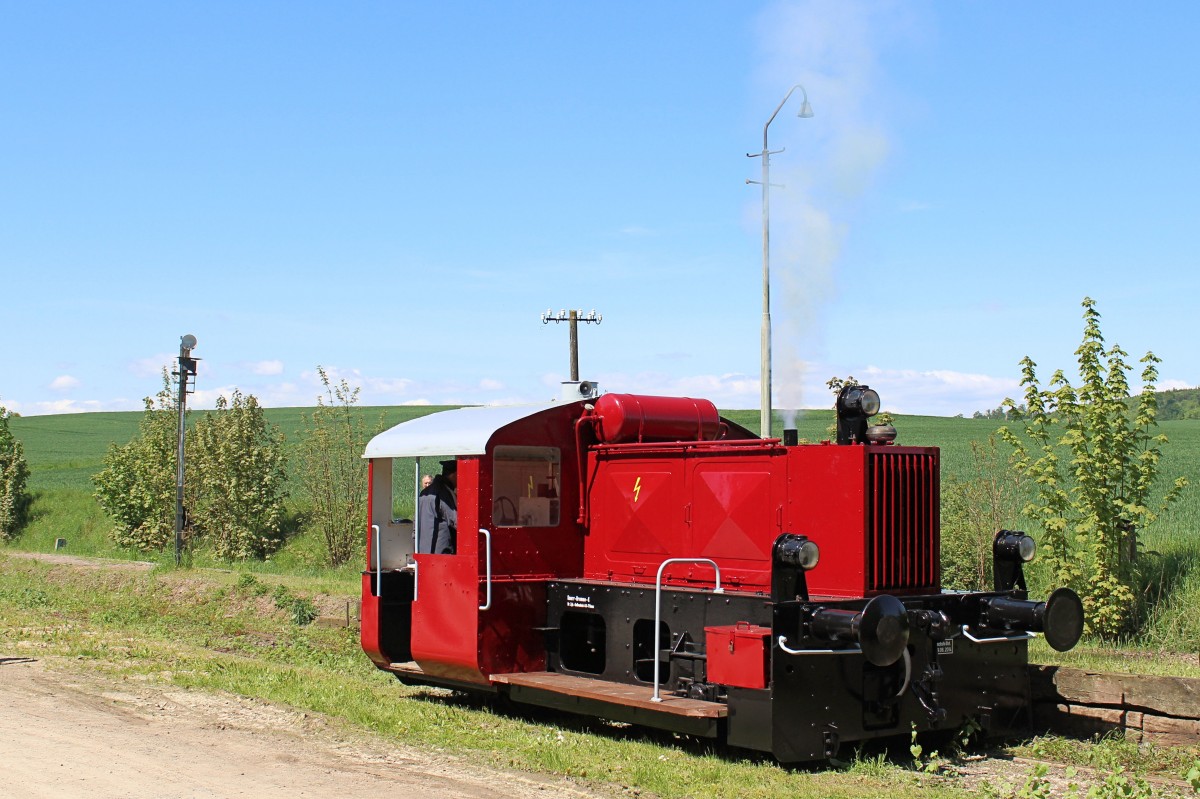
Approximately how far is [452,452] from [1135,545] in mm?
7946

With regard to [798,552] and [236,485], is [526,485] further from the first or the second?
[236,485]

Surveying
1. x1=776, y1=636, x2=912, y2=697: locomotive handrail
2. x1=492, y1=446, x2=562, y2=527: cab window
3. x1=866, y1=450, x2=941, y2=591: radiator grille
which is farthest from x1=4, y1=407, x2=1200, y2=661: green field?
x1=776, y1=636, x2=912, y2=697: locomotive handrail

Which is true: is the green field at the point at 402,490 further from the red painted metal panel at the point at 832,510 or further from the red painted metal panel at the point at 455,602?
the red painted metal panel at the point at 832,510

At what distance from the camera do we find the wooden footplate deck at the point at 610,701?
27.8ft

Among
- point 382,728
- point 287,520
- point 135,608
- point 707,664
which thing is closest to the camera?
point 707,664

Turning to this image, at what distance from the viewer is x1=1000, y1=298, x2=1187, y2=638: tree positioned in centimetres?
1304

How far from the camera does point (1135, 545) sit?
13406mm

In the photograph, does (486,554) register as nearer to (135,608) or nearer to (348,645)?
(348,645)

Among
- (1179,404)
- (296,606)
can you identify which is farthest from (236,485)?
(1179,404)

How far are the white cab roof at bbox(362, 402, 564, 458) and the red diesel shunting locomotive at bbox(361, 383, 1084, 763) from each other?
0.03 meters

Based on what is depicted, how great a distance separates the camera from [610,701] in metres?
9.01

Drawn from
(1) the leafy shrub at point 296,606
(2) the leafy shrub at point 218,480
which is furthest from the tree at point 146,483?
(1) the leafy shrub at point 296,606

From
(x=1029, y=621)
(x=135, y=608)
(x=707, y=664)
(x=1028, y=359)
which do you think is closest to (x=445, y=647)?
(x=707, y=664)

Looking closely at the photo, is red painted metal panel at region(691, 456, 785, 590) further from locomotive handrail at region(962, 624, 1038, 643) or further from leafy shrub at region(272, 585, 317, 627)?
leafy shrub at region(272, 585, 317, 627)
